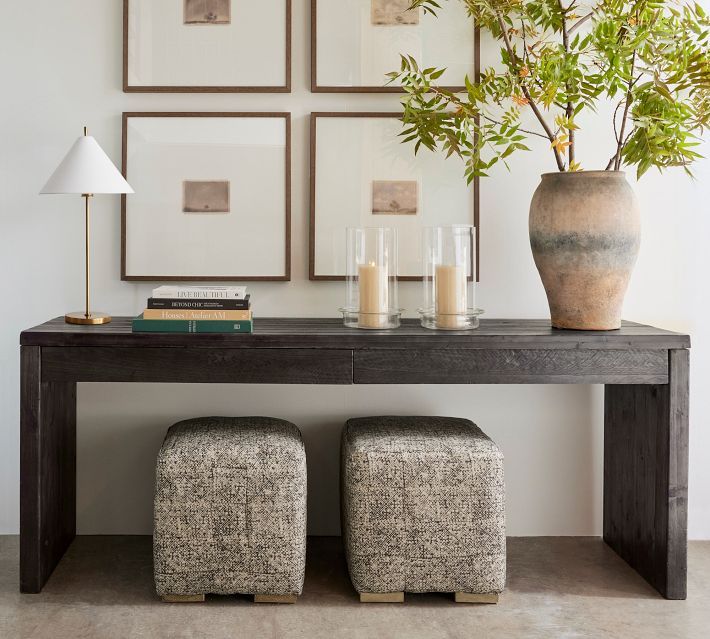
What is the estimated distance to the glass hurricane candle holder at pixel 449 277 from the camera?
7.38 ft

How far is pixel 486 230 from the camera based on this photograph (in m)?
2.61

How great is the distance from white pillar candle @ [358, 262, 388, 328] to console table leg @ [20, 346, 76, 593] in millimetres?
889

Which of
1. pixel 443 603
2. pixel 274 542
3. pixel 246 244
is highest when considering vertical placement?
pixel 246 244

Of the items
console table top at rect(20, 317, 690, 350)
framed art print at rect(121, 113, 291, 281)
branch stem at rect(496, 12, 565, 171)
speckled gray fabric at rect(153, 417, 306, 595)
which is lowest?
speckled gray fabric at rect(153, 417, 306, 595)

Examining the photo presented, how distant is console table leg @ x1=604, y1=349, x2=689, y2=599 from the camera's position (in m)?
2.15

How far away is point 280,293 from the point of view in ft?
8.59

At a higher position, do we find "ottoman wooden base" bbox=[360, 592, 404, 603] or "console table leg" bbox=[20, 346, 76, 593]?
"console table leg" bbox=[20, 346, 76, 593]

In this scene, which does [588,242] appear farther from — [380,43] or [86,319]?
[86,319]

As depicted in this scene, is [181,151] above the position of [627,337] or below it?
above

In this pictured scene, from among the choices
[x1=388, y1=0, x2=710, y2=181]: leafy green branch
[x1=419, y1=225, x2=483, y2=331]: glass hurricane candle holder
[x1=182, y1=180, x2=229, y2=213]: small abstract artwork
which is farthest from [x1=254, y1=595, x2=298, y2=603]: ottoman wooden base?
[x1=388, y1=0, x2=710, y2=181]: leafy green branch

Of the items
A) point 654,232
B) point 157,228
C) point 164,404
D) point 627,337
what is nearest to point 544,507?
point 627,337

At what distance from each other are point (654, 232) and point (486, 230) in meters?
0.55

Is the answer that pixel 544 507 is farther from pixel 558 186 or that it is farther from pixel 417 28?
pixel 417 28

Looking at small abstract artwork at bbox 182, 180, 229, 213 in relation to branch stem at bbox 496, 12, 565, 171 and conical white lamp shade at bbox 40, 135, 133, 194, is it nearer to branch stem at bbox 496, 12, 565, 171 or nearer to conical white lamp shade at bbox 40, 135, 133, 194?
conical white lamp shade at bbox 40, 135, 133, 194
